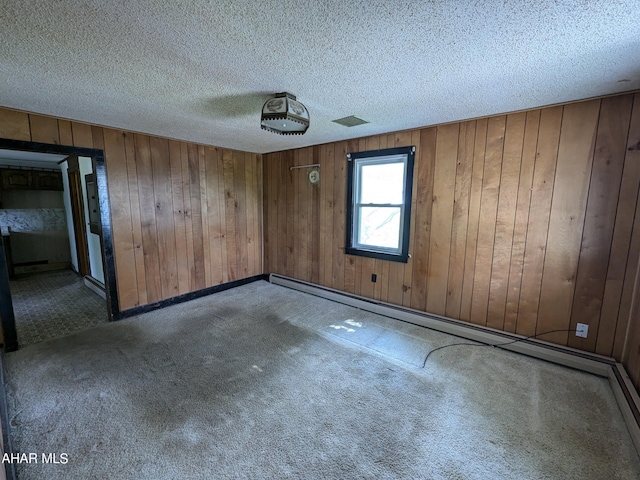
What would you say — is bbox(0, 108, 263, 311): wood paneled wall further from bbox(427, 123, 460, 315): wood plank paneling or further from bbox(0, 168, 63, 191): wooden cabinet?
bbox(0, 168, 63, 191): wooden cabinet

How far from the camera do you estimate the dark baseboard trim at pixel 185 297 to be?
10.7 feet

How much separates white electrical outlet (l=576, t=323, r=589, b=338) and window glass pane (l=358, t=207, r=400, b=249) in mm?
1740

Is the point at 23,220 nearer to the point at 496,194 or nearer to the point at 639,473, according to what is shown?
the point at 496,194

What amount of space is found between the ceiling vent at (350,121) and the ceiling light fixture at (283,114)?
70cm

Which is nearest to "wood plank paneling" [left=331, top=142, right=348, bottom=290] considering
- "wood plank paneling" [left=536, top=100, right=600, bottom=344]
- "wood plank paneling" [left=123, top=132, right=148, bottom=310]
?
"wood plank paneling" [left=536, top=100, right=600, bottom=344]

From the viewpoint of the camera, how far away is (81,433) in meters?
1.62

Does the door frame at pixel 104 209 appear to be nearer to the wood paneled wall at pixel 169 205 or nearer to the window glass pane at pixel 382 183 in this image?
the wood paneled wall at pixel 169 205

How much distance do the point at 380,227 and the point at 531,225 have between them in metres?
1.53

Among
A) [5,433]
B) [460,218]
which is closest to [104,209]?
[5,433]

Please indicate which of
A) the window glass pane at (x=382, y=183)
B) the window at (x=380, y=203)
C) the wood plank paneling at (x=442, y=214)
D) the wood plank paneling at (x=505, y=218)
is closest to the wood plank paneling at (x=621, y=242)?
the wood plank paneling at (x=505, y=218)

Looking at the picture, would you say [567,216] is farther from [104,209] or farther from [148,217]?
[104,209]

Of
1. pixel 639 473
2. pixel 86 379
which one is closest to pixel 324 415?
pixel 639 473

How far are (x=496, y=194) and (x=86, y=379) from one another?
3.87 meters

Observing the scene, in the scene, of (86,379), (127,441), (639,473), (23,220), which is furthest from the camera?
(23,220)
